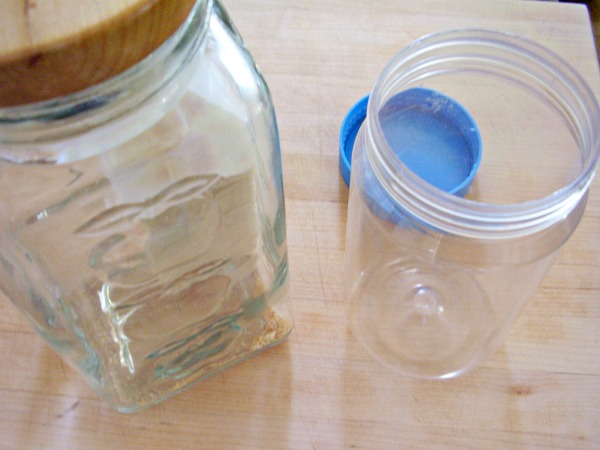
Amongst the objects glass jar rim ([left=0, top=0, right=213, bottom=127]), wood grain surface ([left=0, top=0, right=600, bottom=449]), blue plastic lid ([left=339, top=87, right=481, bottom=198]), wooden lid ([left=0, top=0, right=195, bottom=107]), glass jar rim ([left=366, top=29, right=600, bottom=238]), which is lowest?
wood grain surface ([left=0, top=0, right=600, bottom=449])

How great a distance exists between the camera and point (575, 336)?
1.33 ft

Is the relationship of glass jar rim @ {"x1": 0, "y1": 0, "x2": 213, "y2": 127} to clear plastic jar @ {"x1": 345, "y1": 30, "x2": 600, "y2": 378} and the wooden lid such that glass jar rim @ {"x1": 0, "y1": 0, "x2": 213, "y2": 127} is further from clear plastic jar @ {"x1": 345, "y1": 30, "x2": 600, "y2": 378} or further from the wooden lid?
clear plastic jar @ {"x1": 345, "y1": 30, "x2": 600, "y2": 378}

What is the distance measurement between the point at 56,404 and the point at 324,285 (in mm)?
193

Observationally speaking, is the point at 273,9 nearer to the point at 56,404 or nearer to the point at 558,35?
the point at 558,35

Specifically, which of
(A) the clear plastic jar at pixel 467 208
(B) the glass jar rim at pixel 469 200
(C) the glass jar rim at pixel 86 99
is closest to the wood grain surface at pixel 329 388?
(A) the clear plastic jar at pixel 467 208

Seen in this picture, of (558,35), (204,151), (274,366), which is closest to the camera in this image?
(204,151)

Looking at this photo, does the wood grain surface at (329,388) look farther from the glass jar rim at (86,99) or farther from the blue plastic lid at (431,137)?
the glass jar rim at (86,99)

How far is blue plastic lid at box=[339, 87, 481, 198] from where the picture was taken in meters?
0.45

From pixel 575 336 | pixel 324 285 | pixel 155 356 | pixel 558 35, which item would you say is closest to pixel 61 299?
pixel 155 356

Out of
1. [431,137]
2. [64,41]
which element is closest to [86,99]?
[64,41]

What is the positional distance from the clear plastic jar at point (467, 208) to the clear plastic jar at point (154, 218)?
66 millimetres

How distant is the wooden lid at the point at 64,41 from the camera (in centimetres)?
16

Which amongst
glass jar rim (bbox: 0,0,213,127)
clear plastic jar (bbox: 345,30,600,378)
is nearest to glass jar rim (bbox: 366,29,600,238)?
clear plastic jar (bbox: 345,30,600,378)

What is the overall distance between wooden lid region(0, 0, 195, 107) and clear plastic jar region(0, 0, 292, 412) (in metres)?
0.01
